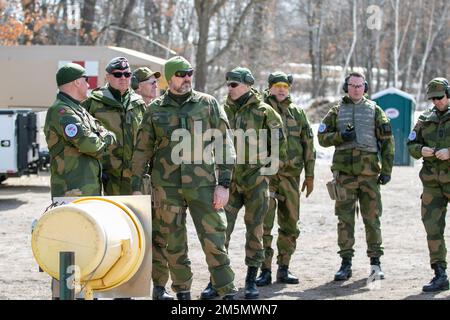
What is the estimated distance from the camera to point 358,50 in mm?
44656

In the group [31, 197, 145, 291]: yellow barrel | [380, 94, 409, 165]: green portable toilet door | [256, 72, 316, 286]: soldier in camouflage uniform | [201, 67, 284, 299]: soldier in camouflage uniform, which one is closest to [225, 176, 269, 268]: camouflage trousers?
[201, 67, 284, 299]: soldier in camouflage uniform

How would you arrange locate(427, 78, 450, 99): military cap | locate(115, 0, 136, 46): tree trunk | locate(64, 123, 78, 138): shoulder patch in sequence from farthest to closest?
1. locate(115, 0, 136, 46): tree trunk
2. locate(427, 78, 450, 99): military cap
3. locate(64, 123, 78, 138): shoulder patch

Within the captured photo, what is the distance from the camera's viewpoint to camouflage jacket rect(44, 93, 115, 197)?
7191 millimetres

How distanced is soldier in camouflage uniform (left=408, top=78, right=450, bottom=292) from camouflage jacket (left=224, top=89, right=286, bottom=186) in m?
1.34

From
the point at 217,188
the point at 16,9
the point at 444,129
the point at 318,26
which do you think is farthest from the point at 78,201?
the point at 318,26

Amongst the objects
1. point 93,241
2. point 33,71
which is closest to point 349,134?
point 93,241

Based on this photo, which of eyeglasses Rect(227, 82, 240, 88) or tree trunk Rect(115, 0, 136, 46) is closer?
eyeglasses Rect(227, 82, 240, 88)

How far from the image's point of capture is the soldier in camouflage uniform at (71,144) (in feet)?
23.7

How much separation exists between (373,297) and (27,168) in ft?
31.3

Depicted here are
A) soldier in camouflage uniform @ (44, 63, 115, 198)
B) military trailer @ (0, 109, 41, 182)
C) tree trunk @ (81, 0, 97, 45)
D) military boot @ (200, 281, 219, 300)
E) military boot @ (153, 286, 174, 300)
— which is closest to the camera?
soldier in camouflage uniform @ (44, 63, 115, 198)

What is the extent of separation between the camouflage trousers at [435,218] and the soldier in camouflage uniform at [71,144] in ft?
9.90

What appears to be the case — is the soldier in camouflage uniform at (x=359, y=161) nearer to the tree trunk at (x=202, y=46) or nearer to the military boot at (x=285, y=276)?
the military boot at (x=285, y=276)

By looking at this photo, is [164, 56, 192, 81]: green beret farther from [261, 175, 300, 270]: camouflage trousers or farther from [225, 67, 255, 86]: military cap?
[261, 175, 300, 270]: camouflage trousers

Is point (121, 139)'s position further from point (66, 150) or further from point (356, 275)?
point (356, 275)
